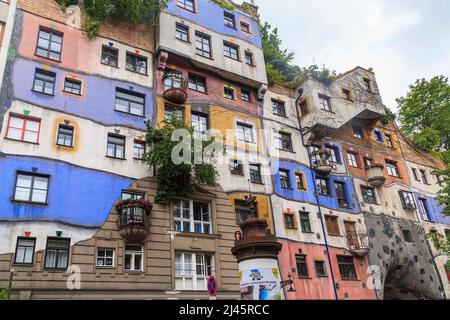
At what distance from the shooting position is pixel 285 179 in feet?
81.4

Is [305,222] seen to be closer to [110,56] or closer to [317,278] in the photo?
[317,278]

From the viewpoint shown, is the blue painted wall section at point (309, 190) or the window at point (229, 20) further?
the window at point (229, 20)

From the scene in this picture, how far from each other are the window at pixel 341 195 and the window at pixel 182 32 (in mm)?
14335

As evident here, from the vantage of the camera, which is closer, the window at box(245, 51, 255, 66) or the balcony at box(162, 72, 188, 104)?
the balcony at box(162, 72, 188, 104)

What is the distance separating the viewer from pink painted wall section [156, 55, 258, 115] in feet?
75.7

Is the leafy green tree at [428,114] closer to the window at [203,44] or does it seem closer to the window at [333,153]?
the window at [333,153]

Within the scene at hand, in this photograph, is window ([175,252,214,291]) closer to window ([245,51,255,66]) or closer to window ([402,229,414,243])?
window ([245,51,255,66])

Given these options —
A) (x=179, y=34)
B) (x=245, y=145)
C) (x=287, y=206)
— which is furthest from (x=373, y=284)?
(x=179, y=34)

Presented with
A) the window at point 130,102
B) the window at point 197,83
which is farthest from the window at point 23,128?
the window at point 197,83

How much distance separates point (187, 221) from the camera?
19.4m

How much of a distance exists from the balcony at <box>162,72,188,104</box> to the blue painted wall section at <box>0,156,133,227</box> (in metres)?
5.85

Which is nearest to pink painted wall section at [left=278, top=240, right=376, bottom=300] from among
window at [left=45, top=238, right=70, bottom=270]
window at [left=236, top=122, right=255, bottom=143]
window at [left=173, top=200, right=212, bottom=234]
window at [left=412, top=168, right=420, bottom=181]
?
window at [left=173, top=200, right=212, bottom=234]

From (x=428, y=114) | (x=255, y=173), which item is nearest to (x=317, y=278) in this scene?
(x=255, y=173)

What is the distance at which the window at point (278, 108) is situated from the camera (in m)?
27.6
